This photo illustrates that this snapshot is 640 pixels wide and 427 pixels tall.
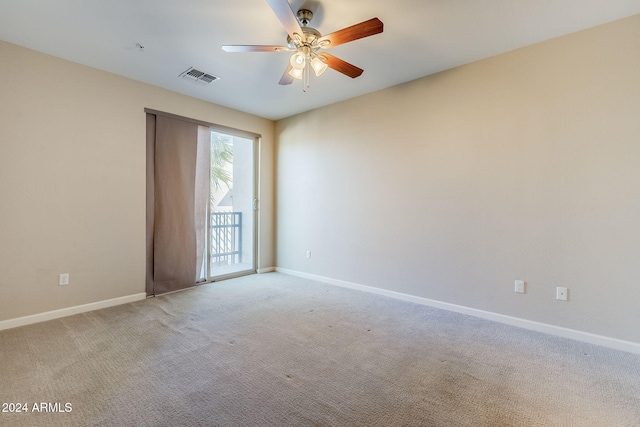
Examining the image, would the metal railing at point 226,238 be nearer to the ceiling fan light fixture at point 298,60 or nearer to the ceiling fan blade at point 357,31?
the ceiling fan light fixture at point 298,60

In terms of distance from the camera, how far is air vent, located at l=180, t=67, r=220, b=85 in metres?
3.10

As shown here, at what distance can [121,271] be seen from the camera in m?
3.25

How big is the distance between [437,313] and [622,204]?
5.99 ft

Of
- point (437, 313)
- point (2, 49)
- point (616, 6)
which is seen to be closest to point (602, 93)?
point (616, 6)

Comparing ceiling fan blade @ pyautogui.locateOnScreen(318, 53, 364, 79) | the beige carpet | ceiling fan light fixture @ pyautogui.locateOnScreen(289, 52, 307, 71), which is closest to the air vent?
ceiling fan light fixture @ pyautogui.locateOnScreen(289, 52, 307, 71)

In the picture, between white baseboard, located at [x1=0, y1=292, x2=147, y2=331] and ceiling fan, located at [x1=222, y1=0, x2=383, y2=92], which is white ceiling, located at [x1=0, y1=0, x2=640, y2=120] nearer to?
ceiling fan, located at [x1=222, y1=0, x2=383, y2=92]

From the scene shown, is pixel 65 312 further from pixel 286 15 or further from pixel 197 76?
pixel 286 15

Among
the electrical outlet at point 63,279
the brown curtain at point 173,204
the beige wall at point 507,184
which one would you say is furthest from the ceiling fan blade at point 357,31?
the electrical outlet at point 63,279

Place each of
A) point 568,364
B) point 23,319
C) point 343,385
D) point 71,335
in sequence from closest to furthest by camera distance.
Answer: point 343,385 < point 568,364 < point 71,335 < point 23,319

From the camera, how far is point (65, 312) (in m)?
2.84

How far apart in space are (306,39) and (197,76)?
171 cm

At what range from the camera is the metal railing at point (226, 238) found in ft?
15.4

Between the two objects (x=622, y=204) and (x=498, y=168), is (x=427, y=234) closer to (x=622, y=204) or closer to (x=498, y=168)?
(x=498, y=168)

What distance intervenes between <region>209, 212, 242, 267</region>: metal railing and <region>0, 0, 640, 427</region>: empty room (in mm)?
634
